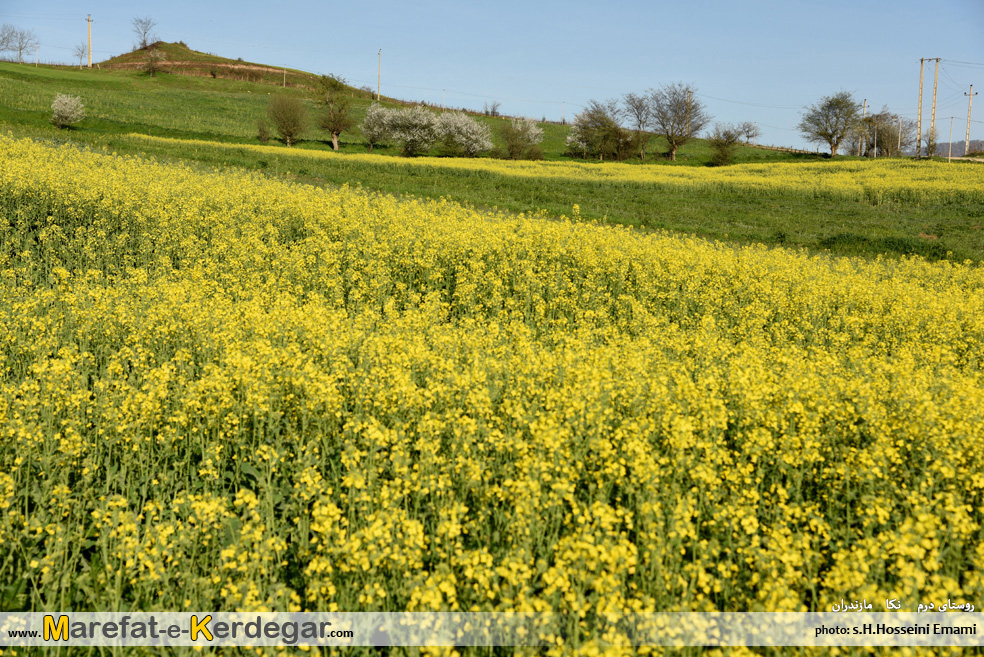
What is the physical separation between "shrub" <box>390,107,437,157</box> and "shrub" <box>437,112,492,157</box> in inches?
47.6

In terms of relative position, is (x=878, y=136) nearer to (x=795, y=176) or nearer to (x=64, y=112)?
(x=795, y=176)

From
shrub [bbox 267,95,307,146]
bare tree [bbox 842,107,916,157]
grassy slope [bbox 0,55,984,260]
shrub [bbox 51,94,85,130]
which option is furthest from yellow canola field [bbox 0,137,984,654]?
bare tree [bbox 842,107,916,157]

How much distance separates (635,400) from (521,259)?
7.26m

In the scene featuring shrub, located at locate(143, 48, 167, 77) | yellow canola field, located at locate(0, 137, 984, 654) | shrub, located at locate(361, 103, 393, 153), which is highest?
shrub, located at locate(143, 48, 167, 77)

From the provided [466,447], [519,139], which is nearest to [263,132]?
[519,139]

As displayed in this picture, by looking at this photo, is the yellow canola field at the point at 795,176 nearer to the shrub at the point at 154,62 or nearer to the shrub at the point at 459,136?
the shrub at the point at 459,136

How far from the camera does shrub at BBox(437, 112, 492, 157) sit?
60.6 meters

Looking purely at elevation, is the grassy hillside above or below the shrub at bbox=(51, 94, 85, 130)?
above

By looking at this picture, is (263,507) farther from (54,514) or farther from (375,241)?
(375,241)

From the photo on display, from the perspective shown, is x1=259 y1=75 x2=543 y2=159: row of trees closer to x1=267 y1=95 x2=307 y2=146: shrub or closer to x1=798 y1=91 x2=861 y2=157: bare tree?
x1=267 y1=95 x2=307 y2=146: shrub

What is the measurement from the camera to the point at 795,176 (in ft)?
138

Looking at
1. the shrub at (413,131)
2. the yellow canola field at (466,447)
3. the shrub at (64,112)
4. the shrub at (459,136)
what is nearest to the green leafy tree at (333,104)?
the shrub at (413,131)

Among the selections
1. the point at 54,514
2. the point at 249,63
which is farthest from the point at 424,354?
the point at 249,63

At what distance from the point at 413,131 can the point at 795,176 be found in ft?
119
